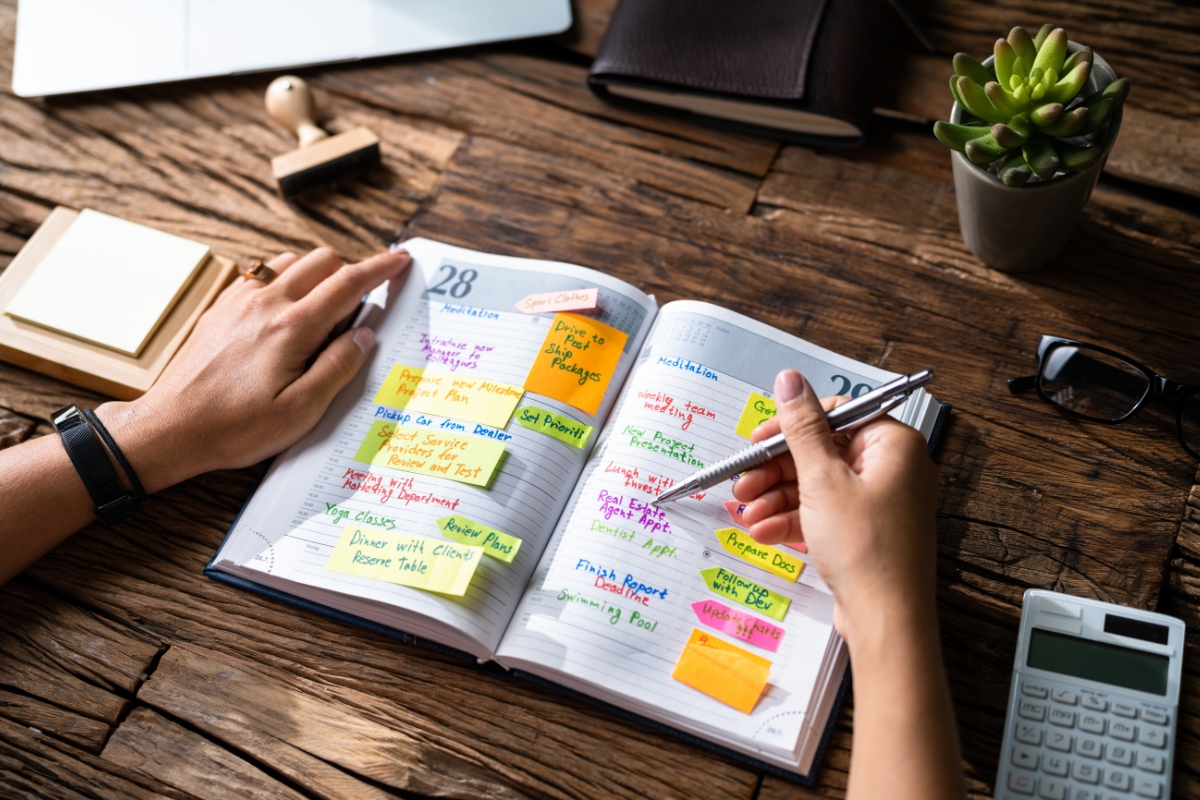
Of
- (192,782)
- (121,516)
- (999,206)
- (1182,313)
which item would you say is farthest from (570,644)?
(1182,313)

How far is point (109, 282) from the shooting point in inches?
41.3

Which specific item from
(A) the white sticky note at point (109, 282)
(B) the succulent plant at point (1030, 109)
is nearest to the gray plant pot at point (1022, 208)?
(B) the succulent plant at point (1030, 109)

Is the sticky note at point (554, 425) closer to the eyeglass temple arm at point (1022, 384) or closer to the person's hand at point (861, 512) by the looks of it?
the person's hand at point (861, 512)

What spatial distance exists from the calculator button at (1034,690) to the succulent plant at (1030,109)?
496 millimetres

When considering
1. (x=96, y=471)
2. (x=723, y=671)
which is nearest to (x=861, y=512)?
(x=723, y=671)

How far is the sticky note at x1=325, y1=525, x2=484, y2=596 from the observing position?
0.82m

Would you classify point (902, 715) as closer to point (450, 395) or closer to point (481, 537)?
point (481, 537)

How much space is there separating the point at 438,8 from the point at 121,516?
887 mm

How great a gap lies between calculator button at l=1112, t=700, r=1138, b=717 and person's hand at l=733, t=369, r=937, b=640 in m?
0.21

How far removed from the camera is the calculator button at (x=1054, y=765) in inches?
29.2

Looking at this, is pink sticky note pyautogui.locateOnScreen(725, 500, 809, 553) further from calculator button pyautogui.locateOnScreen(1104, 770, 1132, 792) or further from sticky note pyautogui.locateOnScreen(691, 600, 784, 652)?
calculator button pyautogui.locateOnScreen(1104, 770, 1132, 792)

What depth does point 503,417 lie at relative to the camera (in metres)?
0.92

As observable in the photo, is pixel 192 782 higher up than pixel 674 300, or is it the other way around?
pixel 674 300

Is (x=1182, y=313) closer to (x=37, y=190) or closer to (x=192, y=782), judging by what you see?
(x=192, y=782)
